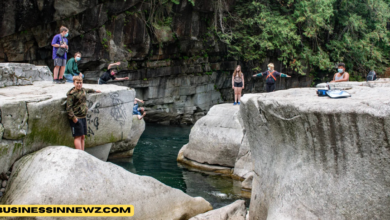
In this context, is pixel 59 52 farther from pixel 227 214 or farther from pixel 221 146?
pixel 227 214

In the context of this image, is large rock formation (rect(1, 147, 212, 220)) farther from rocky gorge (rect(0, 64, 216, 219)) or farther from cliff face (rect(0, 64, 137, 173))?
Result: cliff face (rect(0, 64, 137, 173))

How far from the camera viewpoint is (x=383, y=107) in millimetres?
4207

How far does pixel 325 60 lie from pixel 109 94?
1531 centimetres

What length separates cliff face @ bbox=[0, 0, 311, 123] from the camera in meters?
15.9

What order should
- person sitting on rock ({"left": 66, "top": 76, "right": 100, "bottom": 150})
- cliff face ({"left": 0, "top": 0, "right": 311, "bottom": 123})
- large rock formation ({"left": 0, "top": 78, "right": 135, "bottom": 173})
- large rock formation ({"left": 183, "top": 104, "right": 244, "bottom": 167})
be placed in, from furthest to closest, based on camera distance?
1. cliff face ({"left": 0, "top": 0, "right": 311, "bottom": 123})
2. large rock formation ({"left": 183, "top": 104, "right": 244, "bottom": 167})
3. person sitting on rock ({"left": 66, "top": 76, "right": 100, "bottom": 150})
4. large rock formation ({"left": 0, "top": 78, "right": 135, "bottom": 173})

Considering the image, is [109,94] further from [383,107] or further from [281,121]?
[383,107]

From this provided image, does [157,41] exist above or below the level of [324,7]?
below

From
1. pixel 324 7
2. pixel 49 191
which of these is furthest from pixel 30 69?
pixel 324 7

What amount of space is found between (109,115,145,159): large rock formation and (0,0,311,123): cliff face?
21.3ft

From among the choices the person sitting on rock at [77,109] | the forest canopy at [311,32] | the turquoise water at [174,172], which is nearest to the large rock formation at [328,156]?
the turquoise water at [174,172]

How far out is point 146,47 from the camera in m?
19.1

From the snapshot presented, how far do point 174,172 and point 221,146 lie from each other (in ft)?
5.24

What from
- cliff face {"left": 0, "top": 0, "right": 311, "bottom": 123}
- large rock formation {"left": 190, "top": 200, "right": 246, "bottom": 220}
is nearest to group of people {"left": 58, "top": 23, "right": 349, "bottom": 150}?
large rock formation {"left": 190, "top": 200, "right": 246, "bottom": 220}

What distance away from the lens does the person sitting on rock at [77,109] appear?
693 centimetres
